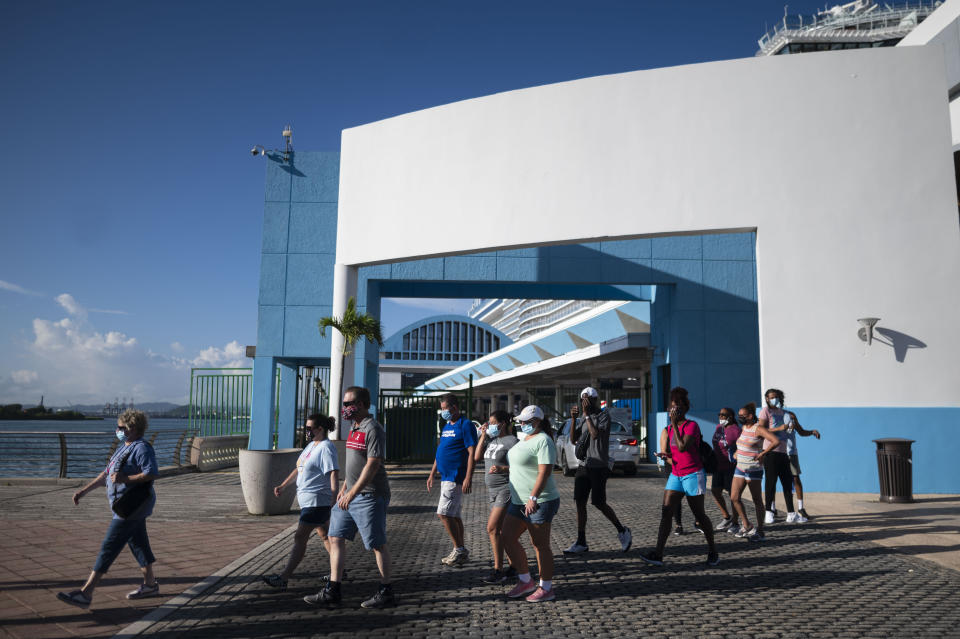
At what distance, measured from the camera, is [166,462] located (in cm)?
1752

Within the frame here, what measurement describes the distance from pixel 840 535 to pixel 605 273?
11.5 metres

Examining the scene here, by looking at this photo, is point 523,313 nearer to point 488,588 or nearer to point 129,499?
point 488,588

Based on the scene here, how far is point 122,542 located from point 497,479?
305 centimetres

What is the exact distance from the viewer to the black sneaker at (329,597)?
17.5ft

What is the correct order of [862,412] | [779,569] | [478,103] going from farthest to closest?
1. [478,103]
2. [862,412]
3. [779,569]

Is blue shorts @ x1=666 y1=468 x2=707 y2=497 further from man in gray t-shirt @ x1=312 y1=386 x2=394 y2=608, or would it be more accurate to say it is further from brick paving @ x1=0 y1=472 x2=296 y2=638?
brick paving @ x1=0 y1=472 x2=296 y2=638

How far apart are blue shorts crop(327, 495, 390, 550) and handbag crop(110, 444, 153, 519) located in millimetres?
1518

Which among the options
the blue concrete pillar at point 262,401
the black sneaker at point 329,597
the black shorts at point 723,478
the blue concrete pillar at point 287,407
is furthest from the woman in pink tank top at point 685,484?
the blue concrete pillar at point 287,407

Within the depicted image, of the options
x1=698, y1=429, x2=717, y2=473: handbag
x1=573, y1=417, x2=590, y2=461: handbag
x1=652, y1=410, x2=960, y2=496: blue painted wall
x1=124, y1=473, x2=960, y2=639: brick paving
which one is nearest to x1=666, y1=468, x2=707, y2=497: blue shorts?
x1=698, y1=429, x2=717, y2=473: handbag

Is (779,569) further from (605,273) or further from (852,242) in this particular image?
(605,273)

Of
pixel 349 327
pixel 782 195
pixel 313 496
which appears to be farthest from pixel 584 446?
pixel 349 327

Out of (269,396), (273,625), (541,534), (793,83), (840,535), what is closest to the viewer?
(273,625)

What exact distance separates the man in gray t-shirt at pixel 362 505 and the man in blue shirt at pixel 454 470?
140 cm

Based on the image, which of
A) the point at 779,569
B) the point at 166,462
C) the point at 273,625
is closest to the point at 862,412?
the point at 779,569
